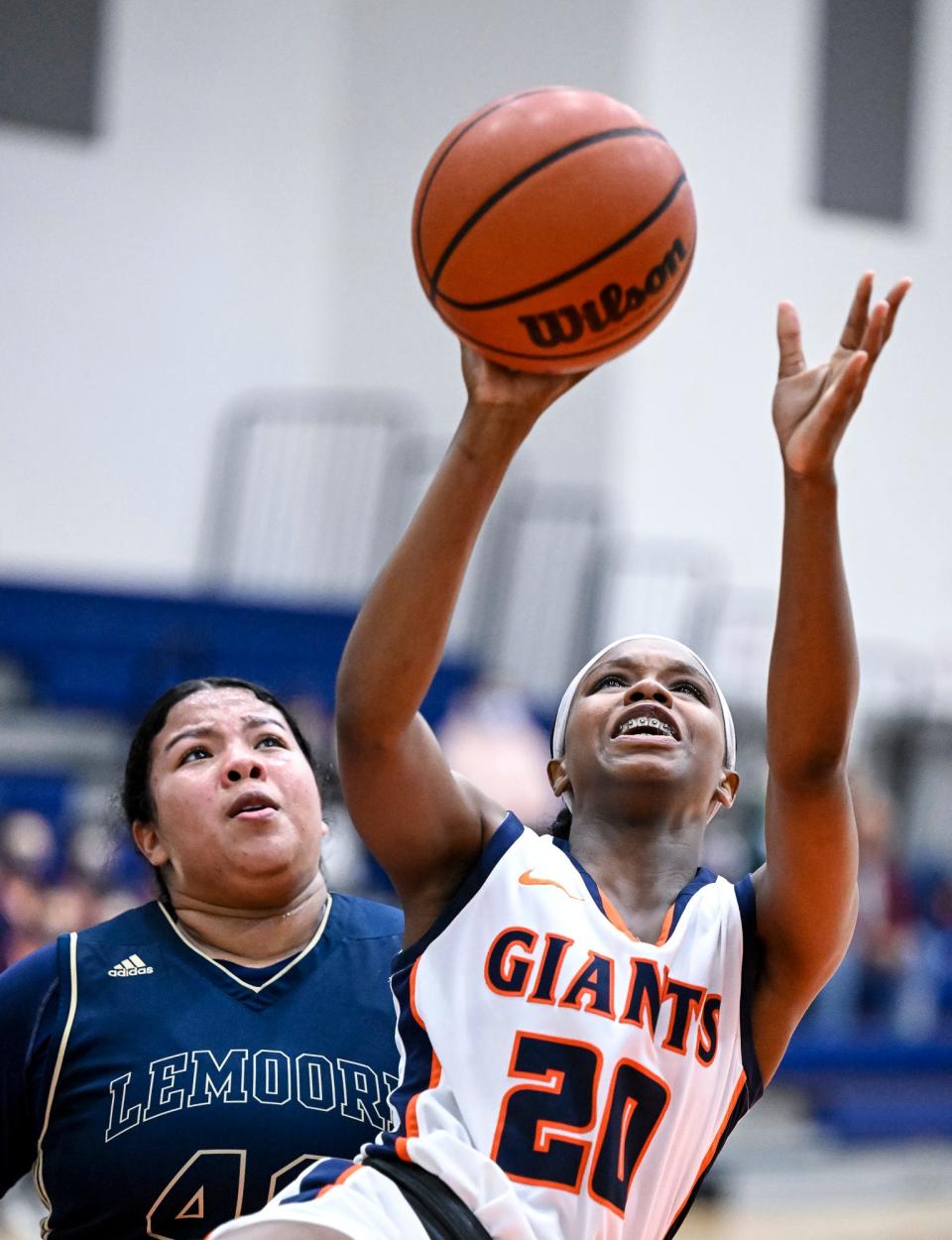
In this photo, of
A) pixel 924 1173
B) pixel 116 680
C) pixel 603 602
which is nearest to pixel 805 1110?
pixel 924 1173

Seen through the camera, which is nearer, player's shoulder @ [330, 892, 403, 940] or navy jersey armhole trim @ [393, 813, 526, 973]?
navy jersey armhole trim @ [393, 813, 526, 973]

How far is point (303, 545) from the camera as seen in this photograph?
10.4 metres

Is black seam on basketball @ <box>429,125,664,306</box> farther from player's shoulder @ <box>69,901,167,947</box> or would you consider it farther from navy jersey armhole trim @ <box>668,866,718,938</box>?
player's shoulder @ <box>69,901,167,947</box>

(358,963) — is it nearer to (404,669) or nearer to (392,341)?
(404,669)

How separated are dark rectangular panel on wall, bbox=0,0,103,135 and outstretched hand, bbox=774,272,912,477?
8568 millimetres

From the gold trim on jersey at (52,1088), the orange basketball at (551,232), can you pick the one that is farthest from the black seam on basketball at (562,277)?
the gold trim on jersey at (52,1088)

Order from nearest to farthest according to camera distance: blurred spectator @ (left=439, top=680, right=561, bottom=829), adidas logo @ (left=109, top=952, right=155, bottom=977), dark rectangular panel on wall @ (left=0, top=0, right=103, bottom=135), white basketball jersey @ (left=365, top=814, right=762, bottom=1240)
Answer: white basketball jersey @ (left=365, top=814, right=762, bottom=1240) → adidas logo @ (left=109, top=952, right=155, bottom=977) → blurred spectator @ (left=439, top=680, right=561, bottom=829) → dark rectangular panel on wall @ (left=0, top=0, right=103, bottom=135)

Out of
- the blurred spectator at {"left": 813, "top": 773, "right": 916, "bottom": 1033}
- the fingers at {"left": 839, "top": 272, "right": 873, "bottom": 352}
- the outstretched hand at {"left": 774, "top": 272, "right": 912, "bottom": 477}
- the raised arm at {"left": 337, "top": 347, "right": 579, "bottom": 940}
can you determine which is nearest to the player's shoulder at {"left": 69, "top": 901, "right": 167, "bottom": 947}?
the raised arm at {"left": 337, "top": 347, "right": 579, "bottom": 940}

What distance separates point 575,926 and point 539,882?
92 mm

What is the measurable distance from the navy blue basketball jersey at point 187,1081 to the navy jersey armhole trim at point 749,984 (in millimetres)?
558

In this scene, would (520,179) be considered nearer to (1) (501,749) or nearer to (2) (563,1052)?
(2) (563,1052)

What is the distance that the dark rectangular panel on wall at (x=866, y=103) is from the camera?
38.4ft

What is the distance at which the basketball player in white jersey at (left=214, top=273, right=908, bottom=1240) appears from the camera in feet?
7.58

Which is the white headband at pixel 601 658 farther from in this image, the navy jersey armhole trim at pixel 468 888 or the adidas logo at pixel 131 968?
the adidas logo at pixel 131 968
